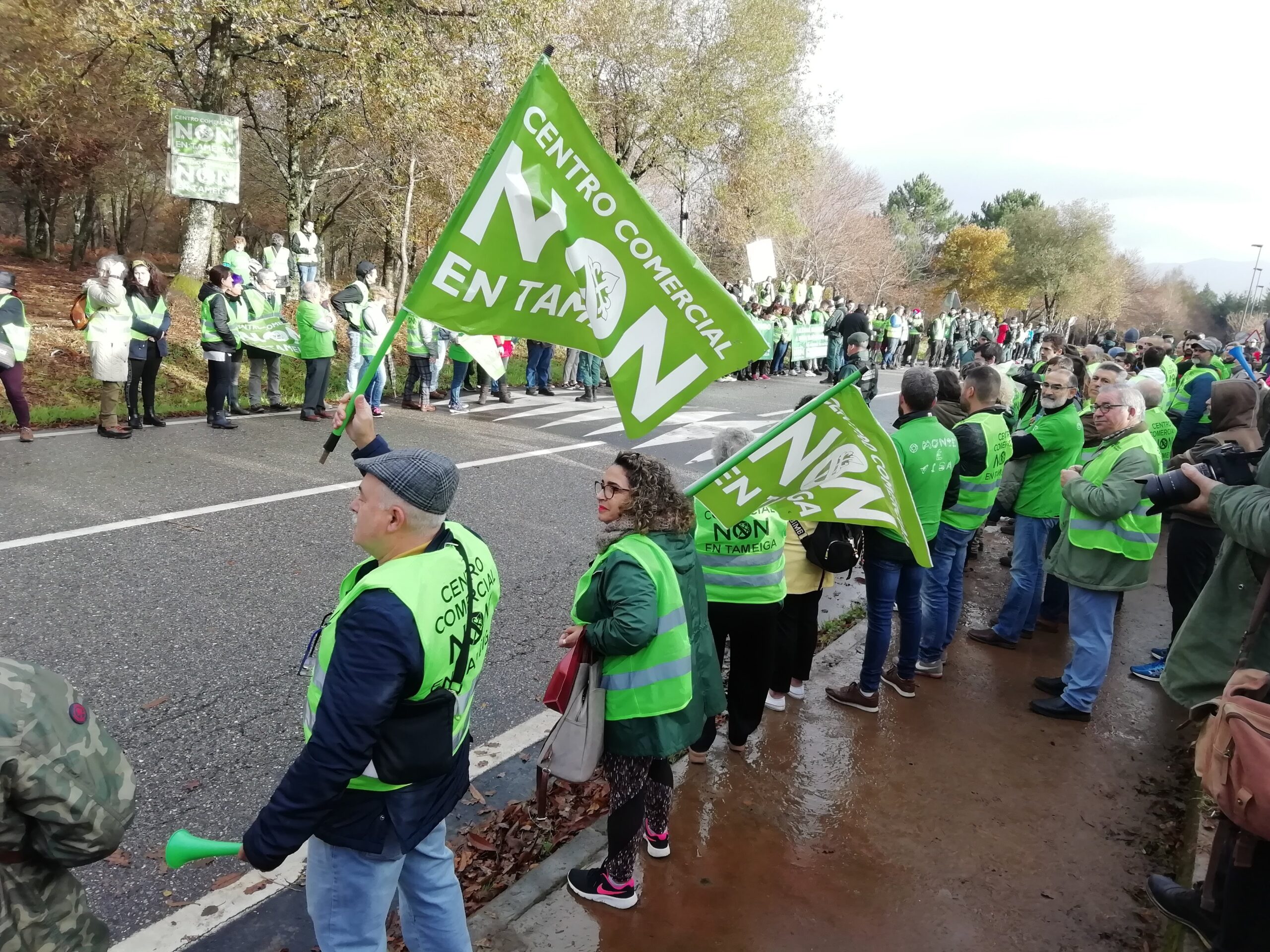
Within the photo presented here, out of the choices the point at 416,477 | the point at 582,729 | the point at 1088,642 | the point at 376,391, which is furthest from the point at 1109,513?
the point at 376,391

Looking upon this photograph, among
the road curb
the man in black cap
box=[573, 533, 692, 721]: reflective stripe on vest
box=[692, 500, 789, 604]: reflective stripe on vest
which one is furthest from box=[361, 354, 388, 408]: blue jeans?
box=[573, 533, 692, 721]: reflective stripe on vest

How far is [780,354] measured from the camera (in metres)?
22.2

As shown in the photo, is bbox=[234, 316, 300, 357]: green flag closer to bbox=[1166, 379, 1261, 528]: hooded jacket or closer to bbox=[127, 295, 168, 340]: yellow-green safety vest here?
bbox=[127, 295, 168, 340]: yellow-green safety vest

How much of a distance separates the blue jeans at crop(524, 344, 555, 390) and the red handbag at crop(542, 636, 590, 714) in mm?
11877

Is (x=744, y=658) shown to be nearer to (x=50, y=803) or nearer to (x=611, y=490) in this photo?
(x=611, y=490)

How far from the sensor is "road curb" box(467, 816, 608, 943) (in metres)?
2.96

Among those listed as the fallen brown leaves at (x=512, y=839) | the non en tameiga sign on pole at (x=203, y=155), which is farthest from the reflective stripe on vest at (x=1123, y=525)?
the non en tameiga sign on pole at (x=203, y=155)

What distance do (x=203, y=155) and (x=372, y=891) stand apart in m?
13.8

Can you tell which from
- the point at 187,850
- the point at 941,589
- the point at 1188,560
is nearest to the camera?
the point at 187,850

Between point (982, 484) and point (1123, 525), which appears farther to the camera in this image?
point (982, 484)

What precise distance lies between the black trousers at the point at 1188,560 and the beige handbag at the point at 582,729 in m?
4.11

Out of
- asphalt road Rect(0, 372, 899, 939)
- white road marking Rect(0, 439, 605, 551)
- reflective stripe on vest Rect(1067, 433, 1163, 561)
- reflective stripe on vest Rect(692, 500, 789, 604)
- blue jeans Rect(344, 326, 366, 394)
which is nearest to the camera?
asphalt road Rect(0, 372, 899, 939)

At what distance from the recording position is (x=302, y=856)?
3.25 m

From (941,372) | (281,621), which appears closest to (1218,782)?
(941,372)
